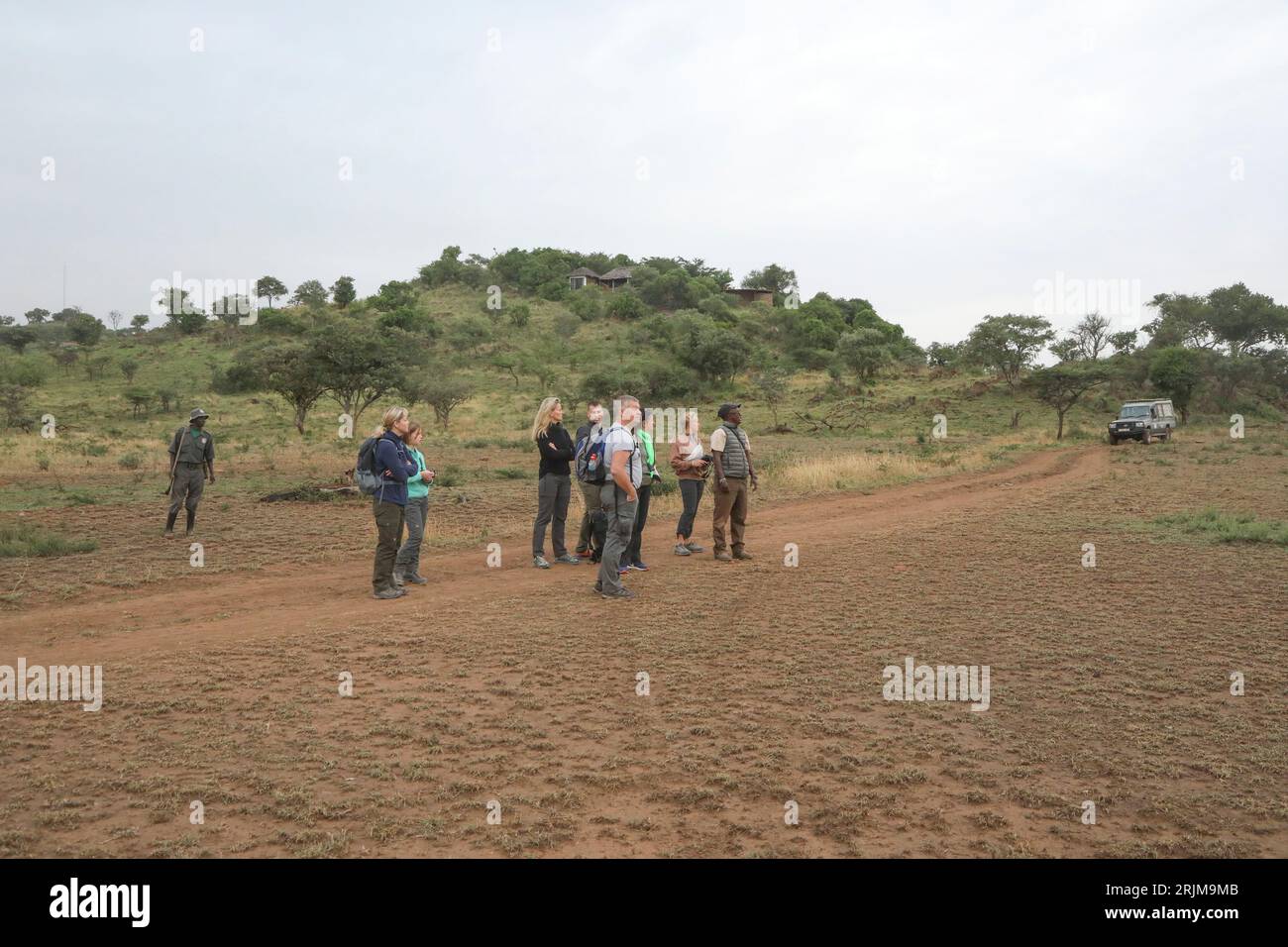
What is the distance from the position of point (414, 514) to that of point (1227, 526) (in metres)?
10.4

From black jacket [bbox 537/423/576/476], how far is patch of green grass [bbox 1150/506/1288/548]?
817 cm

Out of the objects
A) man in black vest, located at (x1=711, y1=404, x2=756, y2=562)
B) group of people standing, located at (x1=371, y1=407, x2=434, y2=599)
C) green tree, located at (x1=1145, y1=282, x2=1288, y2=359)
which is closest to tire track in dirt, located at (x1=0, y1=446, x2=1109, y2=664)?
group of people standing, located at (x1=371, y1=407, x2=434, y2=599)

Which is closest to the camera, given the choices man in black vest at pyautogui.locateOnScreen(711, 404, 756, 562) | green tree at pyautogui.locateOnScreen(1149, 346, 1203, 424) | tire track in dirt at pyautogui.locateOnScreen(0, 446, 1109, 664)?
tire track in dirt at pyautogui.locateOnScreen(0, 446, 1109, 664)

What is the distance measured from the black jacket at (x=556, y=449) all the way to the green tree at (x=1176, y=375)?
3729 centimetres

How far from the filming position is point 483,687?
19.1 feet

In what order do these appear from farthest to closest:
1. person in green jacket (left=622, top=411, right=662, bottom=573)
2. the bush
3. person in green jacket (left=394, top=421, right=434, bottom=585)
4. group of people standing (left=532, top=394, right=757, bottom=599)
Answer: the bush
person in green jacket (left=622, top=411, right=662, bottom=573)
person in green jacket (left=394, top=421, right=434, bottom=585)
group of people standing (left=532, top=394, right=757, bottom=599)

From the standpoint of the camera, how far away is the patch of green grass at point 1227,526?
10906 millimetres

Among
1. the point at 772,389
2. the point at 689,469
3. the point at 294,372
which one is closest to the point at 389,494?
the point at 689,469

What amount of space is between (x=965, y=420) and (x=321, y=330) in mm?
25707

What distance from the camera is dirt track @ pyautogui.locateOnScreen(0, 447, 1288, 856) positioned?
3908 millimetres

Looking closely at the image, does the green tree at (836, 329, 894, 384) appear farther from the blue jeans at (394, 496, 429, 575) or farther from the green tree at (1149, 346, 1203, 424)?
the blue jeans at (394, 496, 429, 575)
